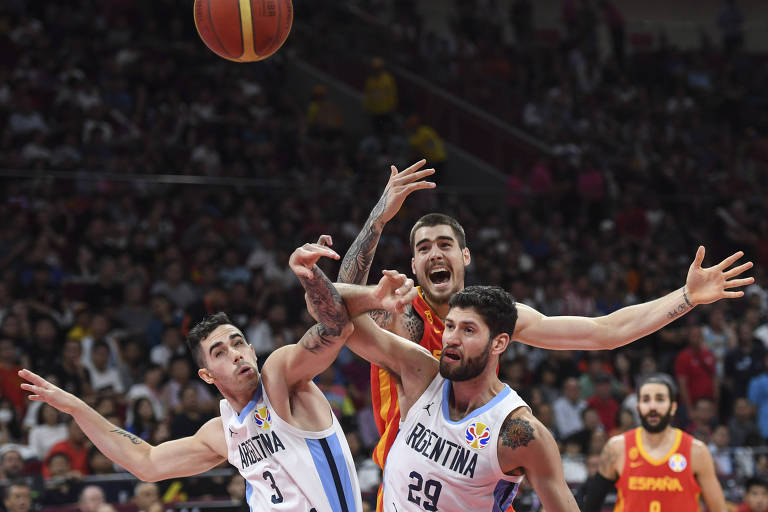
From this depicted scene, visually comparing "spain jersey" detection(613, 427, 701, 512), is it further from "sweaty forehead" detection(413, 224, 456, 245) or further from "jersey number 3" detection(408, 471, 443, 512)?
"jersey number 3" detection(408, 471, 443, 512)

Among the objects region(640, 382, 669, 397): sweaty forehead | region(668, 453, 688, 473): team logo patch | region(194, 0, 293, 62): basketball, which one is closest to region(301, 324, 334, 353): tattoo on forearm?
region(194, 0, 293, 62): basketball

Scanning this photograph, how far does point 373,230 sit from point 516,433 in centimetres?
120

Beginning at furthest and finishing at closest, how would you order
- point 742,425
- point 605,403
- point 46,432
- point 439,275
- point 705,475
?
point 742,425 → point 605,403 → point 46,432 → point 705,475 → point 439,275

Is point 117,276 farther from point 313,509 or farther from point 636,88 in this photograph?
point 636,88

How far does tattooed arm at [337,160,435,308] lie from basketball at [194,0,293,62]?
6.52 feet

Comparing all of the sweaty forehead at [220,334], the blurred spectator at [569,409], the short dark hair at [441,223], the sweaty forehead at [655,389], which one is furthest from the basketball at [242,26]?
the blurred spectator at [569,409]

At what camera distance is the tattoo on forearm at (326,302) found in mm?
4316

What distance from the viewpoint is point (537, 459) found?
14.4 ft

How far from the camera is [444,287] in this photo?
17.3ft

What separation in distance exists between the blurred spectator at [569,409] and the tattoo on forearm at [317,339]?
687cm

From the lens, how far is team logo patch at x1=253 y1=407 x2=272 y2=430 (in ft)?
16.4

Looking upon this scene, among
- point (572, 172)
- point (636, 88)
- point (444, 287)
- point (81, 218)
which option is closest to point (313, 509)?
point (444, 287)

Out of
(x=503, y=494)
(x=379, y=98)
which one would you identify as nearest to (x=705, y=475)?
(x=503, y=494)

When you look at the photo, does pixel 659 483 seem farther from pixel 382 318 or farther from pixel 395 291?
pixel 395 291
